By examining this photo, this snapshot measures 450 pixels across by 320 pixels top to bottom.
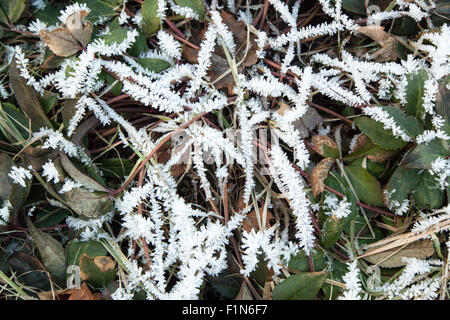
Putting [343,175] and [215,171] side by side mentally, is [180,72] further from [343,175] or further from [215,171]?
[343,175]

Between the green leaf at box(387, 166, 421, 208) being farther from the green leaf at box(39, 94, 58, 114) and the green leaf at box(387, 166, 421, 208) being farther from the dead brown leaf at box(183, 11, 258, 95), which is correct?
the green leaf at box(39, 94, 58, 114)

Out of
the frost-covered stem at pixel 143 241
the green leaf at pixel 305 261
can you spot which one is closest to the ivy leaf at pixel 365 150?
the green leaf at pixel 305 261

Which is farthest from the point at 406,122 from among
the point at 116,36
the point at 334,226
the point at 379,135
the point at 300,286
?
the point at 116,36

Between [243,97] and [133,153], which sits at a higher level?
[243,97]
